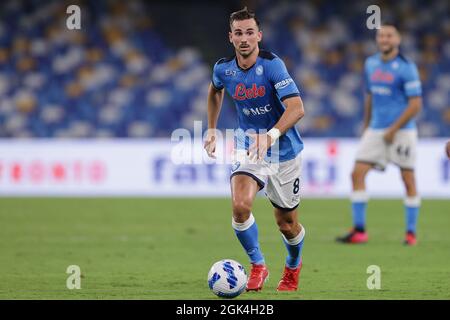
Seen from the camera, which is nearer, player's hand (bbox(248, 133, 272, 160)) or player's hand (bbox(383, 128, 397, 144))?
player's hand (bbox(248, 133, 272, 160))

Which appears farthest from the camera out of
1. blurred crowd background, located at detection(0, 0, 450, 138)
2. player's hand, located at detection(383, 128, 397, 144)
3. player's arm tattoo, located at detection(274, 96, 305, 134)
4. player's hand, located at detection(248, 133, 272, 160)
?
blurred crowd background, located at detection(0, 0, 450, 138)

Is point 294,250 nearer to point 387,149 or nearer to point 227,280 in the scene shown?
point 227,280

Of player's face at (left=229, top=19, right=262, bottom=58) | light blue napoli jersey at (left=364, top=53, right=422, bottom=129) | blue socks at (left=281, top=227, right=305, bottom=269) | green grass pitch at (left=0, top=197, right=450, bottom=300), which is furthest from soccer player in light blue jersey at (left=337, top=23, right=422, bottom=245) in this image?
player's face at (left=229, top=19, right=262, bottom=58)

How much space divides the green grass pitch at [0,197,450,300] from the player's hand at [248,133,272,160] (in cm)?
105

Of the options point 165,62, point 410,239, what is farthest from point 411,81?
point 165,62

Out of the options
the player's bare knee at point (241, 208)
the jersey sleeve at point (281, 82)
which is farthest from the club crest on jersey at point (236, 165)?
the jersey sleeve at point (281, 82)

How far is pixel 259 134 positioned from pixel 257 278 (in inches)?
45.2

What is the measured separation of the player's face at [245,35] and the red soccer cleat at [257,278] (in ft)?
5.41

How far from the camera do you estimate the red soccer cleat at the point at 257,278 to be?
7.27m

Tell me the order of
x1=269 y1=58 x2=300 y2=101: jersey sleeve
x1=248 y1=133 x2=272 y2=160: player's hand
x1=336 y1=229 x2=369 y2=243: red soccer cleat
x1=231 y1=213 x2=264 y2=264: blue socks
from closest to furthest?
x1=248 y1=133 x2=272 y2=160: player's hand → x1=269 y1=58 x2=300 y2=101: jersey sleeve → x1=231 y1=213 x2=264 y2=264: blue socks → x1=336 y1=229 x2=369 y2=243: red soccer cleat

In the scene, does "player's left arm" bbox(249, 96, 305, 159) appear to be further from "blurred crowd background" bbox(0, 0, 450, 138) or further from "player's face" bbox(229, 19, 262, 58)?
"blurred crowd background" bbox(0, 0, 450, 138)

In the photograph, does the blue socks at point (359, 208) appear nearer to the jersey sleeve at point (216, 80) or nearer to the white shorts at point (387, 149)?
the white shorts at point (387, 149)

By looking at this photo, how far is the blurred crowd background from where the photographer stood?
1930cm

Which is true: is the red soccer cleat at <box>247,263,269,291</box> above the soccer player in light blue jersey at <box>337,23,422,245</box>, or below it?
below
